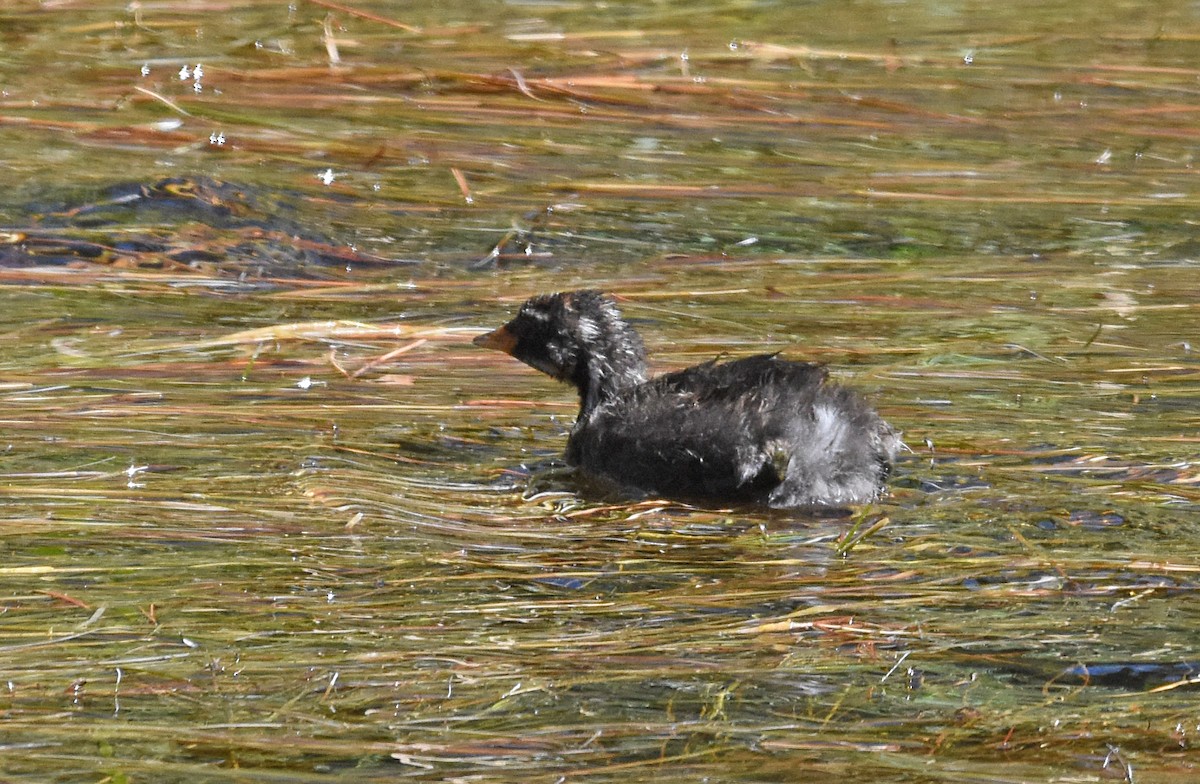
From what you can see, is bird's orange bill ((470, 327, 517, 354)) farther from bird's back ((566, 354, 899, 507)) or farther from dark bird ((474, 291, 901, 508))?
bird's back ((566, 354, 899, 507))

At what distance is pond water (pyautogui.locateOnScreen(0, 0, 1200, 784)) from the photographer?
12.5ft

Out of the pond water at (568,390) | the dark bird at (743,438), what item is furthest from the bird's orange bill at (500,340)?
the dark bird at (743,438)

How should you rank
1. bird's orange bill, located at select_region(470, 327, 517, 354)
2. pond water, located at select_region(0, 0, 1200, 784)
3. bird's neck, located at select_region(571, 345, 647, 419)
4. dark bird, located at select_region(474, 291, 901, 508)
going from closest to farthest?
pond water, located at select_region(0, 0, 1200, 784) → dark bird, located at select_region(474, 291, 901, 508) → bird's neck, located at select_region(571, 345, 647, 419) → bird's orange bill, located at select_region(470, 327, 517, 354)

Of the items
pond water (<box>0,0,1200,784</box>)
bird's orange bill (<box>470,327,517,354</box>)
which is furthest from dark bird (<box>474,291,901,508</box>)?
bird's orange bill (<box>470,327,517,354</box>)

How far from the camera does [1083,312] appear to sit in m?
6.86

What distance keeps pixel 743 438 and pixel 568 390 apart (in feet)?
4.22

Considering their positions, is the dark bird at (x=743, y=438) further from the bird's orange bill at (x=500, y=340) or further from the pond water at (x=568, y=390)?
the bird's orange bill at (x=500, y=340)

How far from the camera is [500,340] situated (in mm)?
6258

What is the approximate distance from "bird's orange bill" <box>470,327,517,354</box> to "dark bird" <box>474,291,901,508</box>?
38 centimetres

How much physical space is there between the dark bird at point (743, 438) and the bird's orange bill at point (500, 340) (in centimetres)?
38

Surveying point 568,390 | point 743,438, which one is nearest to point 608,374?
point 568,390

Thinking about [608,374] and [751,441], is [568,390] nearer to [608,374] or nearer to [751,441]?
[608,374]

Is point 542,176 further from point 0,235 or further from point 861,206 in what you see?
point 0,235

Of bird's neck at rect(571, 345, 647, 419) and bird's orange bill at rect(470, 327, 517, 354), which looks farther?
bird's orange bill at rect(470, 327, 517, 354)
